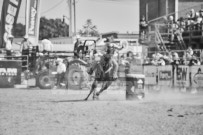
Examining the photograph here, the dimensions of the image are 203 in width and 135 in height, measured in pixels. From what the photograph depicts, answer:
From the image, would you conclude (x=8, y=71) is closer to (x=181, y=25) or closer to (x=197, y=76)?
(x=197, y=76)

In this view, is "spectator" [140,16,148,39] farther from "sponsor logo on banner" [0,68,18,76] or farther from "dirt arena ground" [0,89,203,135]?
"dirt arena ground" [0,89,203,135]

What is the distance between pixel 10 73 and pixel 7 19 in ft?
17.9

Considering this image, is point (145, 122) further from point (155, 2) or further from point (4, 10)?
point (155, 2)

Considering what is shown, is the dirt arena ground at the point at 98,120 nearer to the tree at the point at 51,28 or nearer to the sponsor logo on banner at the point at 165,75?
the sponsor logo on banner at the point at 165,75

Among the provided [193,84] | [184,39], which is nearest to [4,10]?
[184,39]

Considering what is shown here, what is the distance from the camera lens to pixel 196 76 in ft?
55.5

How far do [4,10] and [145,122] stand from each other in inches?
699

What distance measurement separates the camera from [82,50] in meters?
19.6

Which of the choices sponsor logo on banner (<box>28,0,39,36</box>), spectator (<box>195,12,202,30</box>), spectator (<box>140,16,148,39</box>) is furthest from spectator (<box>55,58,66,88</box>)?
spectator (<box>195,12,202,30</box>)

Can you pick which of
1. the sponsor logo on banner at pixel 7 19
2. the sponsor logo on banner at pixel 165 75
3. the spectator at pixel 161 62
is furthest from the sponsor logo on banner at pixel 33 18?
the sponsor logo on banner at pixel 165 75

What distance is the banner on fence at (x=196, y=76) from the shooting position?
55.1 ft

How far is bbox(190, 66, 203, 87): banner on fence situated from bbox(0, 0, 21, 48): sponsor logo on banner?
1175 centimetres

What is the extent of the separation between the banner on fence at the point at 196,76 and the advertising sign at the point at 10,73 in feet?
27.1

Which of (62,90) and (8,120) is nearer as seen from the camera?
(8,120)
